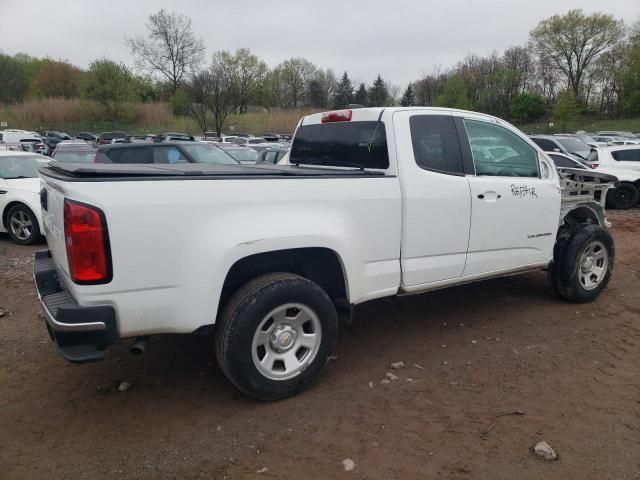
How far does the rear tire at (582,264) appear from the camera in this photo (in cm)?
499

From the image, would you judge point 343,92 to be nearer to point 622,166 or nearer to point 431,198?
point 622,166

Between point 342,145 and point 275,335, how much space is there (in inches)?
72.6

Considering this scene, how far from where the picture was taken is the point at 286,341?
130 inches

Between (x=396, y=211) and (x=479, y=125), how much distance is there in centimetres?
137

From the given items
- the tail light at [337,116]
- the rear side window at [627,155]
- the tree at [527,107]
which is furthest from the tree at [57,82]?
the tail light at [337,116]

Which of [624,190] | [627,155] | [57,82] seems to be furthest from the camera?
[57,82]

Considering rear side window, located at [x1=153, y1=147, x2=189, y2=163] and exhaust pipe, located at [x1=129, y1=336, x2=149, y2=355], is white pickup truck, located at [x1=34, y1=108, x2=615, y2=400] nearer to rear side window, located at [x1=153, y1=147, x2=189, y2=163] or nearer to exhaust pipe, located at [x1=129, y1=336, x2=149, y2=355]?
exhaust pipe, located at [x1=129, y1=336, x2=149, y2=355]

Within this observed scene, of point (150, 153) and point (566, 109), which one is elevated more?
point (566, 109)

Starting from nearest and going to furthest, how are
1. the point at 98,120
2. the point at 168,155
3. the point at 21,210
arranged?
the point at 21,210
the point at 168,155
the point at 98,120

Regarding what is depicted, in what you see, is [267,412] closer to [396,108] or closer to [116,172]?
[116,172]

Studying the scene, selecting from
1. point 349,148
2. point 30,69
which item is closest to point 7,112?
point 30,69

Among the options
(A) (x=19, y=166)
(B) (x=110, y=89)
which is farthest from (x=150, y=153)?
(B) (x=110, y=89)

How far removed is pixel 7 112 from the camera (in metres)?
51.6

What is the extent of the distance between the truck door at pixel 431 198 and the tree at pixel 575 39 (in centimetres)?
6859
